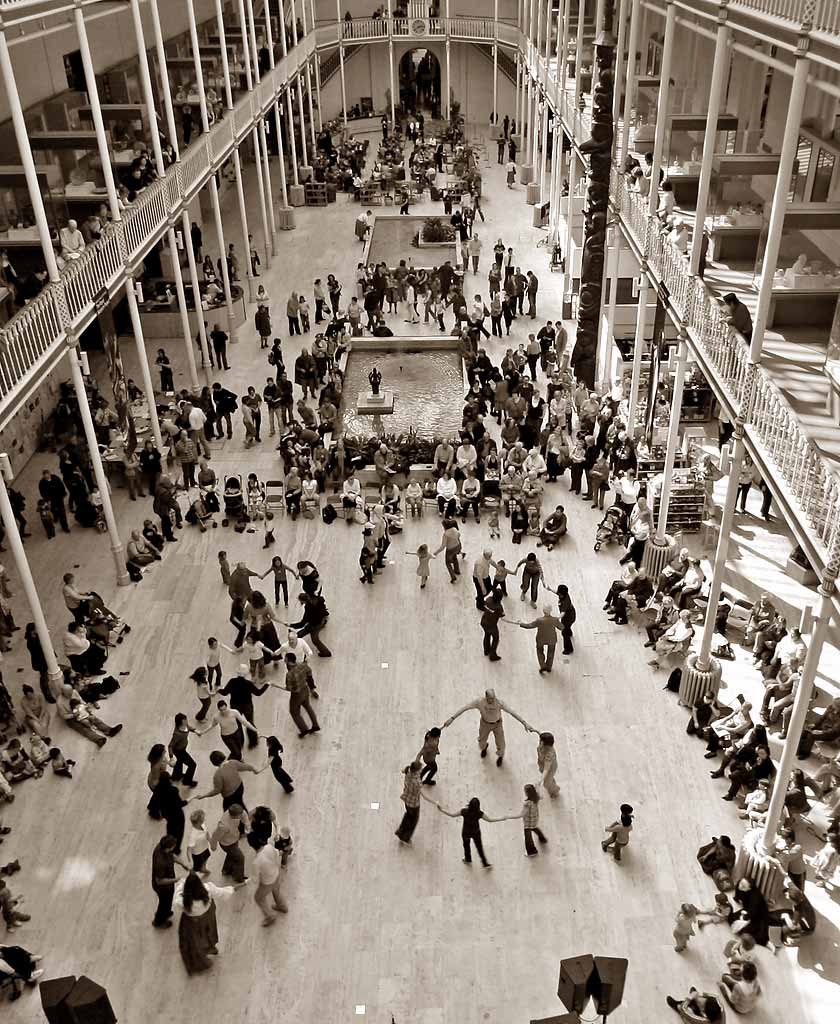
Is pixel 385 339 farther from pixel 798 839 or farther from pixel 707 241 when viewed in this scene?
pixel 798 839

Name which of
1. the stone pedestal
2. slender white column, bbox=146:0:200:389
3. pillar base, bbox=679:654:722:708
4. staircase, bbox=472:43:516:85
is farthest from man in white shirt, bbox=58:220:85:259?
staircase, bbox=472:43:516:85

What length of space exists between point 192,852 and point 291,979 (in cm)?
148

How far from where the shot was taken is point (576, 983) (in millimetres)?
5000

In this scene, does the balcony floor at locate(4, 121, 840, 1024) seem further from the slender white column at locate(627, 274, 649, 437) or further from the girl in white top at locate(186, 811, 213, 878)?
the slender white column at locate(627, 274, 649, 437)

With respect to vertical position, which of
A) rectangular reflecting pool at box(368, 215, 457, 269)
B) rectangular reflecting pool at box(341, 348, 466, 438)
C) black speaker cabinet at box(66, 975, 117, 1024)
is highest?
black speaker cabinet at box(66, 975, 117, 1024)

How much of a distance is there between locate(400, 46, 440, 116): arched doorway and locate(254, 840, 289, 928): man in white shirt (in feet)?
133

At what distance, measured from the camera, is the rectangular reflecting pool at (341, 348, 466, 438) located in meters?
19.8

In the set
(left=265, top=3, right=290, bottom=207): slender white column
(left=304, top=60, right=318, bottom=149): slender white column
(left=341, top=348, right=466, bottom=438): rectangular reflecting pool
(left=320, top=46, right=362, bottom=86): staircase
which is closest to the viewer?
(left=341, top=348, right=466, bottom=438): rectangular reflecting pool

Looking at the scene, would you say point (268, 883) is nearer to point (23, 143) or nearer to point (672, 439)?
point (672, 439)

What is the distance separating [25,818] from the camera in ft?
36.6

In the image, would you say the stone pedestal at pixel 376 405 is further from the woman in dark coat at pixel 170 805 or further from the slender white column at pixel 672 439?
the woman in dark coat at pixel 170 805

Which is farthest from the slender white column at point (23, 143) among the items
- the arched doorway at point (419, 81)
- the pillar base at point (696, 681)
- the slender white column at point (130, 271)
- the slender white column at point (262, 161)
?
the arched doorway at point (419, 81)

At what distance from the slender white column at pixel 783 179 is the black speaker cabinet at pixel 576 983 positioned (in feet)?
22.7

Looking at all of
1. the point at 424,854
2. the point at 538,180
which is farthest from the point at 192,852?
the point at 538,180
